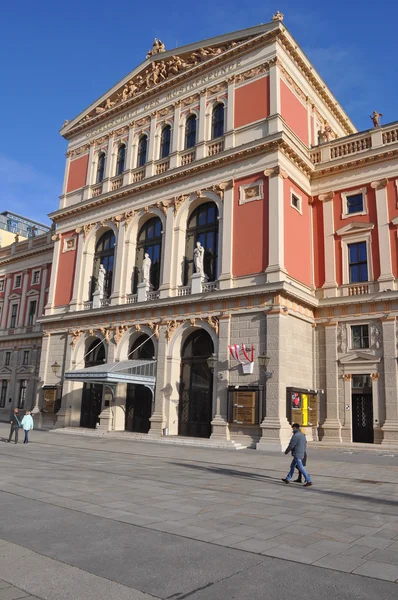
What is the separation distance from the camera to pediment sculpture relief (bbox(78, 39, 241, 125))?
31.5m

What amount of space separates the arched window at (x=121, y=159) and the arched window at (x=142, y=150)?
1.54 metres

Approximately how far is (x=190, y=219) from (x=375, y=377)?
566 inches

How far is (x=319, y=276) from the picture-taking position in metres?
28.1

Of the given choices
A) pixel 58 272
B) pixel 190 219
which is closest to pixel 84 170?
pixel 58 272

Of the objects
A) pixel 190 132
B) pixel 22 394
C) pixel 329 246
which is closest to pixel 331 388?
pixel 329 246

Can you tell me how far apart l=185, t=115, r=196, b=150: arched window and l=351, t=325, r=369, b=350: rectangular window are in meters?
15.4

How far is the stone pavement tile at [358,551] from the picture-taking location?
6812mm

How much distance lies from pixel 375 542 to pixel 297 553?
1.53 metres

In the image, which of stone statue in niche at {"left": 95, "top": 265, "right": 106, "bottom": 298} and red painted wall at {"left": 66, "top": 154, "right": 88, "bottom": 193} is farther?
red painted wall at {"left": 66, "top": 154, "right": 88, "bottom": 193}

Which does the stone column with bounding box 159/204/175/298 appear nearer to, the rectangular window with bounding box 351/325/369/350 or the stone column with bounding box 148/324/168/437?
the stone column with bounding box 148/324/168/437

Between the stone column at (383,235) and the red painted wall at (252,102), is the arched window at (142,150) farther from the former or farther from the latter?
the stone column at (383,235)

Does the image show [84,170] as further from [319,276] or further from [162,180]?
[319,276]

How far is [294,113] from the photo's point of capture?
97.7 feet

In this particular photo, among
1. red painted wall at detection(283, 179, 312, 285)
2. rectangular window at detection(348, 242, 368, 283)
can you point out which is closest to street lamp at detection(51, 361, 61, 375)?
red painted wall at detection(283, 179, 312, 285)
